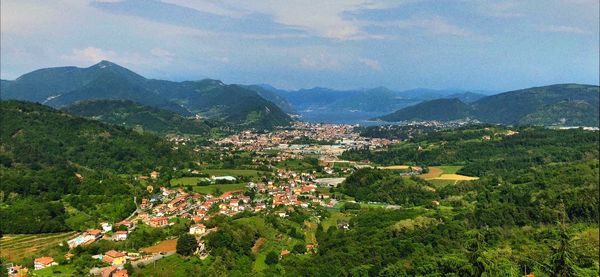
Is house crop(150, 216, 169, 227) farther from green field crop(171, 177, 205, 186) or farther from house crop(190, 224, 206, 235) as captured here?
green field crop(171, 177, 205, 186)

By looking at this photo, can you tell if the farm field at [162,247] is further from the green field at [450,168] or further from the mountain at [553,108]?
the mountain at [553,108]

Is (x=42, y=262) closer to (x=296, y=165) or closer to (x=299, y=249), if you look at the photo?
(x=299, y=249)

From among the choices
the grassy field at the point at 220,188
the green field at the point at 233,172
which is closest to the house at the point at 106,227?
the grassy field at the point at 220,188

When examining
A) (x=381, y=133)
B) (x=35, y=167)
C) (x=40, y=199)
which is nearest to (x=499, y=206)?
(x=40, y=199)

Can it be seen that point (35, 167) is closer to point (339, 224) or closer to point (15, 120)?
point (15, 120)

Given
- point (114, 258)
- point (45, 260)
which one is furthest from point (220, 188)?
point (45, 260)
